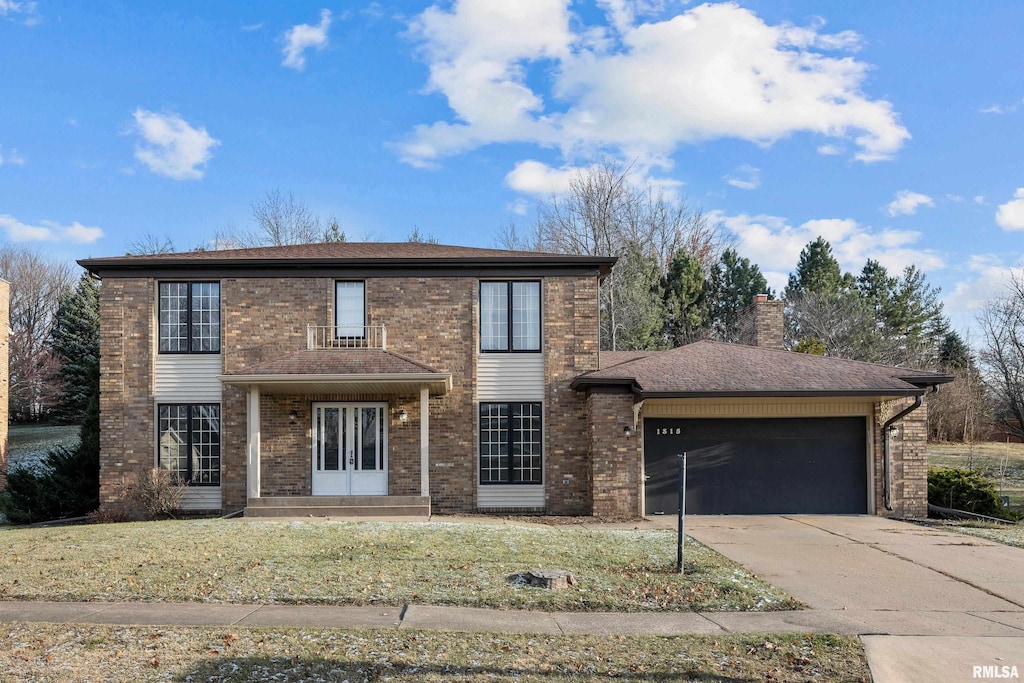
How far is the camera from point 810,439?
56.2ft

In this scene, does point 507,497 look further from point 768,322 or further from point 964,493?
point 964,493

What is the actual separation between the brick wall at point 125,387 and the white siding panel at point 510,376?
6.95 meters

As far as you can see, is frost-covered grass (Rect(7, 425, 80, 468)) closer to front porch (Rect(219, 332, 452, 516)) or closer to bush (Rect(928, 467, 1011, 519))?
front porch (Rect(219, 332, 452, 516))

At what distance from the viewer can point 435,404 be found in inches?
676

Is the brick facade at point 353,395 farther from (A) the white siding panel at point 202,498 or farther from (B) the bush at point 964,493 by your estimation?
(B) the bush at point 964,493

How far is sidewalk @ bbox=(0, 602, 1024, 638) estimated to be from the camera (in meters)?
7.72

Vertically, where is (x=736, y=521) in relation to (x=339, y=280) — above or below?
below

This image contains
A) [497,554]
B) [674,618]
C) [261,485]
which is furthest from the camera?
[261,485]

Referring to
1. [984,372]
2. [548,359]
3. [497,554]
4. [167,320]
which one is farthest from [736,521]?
[984,372]

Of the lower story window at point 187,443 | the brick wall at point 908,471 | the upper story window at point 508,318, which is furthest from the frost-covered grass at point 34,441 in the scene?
the brick wall at point 908,471

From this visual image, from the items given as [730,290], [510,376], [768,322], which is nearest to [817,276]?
[730,290]

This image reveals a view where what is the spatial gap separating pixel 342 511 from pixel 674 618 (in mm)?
9000

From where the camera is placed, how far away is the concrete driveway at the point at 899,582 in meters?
7.03

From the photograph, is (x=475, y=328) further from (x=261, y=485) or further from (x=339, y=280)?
(x=261, y=485)
